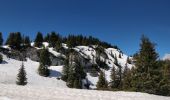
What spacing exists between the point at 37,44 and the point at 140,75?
129m

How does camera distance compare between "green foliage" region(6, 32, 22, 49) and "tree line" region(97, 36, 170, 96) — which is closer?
"tree line" region(97, 36, 170, 96)

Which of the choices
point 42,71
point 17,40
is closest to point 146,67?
point 42,71

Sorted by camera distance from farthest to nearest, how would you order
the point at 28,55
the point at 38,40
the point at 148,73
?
the point at 38,40
the point at 28,55
the point at 148,73

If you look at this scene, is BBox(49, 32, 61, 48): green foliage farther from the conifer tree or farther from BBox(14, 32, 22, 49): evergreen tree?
the conifer tree

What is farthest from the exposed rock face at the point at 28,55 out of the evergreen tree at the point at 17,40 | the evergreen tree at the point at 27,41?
the evergreen tree at the point at 17,40

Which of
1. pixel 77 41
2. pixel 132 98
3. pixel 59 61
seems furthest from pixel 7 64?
pixel 132 98

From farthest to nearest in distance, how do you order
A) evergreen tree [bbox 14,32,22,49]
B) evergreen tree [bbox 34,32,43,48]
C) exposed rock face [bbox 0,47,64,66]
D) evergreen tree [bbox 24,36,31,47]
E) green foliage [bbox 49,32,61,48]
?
1. green foliage [bbox 49,32,61,48]
2. evergreen tree [bbox 34,32,43,48]
3. evergreen tree [bbox 24,36,31,47]
4. evergreen tree [bbox 14,32,22,49]
5. exposed rock face [bbox 0,47,64,66]

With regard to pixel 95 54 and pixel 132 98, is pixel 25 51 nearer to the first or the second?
pixel 95 54

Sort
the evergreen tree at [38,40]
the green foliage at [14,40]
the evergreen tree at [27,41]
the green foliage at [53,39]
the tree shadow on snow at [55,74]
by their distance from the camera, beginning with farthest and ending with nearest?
1. the green foliage at [53,39]
2. the evergreen tree at [38,40]
3. the evergreen tree at [27,41]
4. the green foliage at [14,40]
5. the tree shadow on snow at [55,74]

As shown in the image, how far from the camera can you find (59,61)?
14688 cm

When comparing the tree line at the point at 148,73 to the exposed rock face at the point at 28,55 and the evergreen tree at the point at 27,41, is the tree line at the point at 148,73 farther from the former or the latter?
the evergreen tree at the point at 27,41

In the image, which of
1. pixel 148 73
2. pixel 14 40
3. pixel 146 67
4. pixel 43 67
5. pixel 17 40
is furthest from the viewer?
pixel 17 40

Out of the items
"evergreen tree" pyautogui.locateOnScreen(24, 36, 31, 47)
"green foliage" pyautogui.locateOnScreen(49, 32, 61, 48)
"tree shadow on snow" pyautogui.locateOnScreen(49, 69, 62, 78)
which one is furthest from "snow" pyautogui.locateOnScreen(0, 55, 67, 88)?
"green foliage" pyautogui.locateOnScreen(49, 32, 61, 48)

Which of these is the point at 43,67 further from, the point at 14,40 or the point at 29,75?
the point at 14,40
